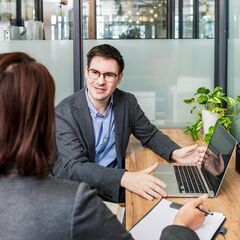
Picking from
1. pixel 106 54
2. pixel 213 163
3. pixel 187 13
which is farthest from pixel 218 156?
pixel 187 13

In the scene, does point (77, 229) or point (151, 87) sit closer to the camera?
point (77, 229)

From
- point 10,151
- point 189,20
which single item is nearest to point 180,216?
point 10,151

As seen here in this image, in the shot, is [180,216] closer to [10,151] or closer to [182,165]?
[10,151]

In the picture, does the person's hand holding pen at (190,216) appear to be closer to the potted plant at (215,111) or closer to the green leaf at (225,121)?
the potted plant at (215,111)

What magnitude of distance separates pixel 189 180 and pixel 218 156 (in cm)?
16

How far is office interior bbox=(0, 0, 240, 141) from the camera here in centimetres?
289

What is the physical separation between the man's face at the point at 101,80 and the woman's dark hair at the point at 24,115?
1172 mm

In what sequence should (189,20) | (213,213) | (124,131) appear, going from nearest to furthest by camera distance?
(213,213)
(124,131)
(189,20)

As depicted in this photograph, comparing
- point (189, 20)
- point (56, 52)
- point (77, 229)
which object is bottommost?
point (77, 229)

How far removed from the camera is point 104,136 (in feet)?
6.93

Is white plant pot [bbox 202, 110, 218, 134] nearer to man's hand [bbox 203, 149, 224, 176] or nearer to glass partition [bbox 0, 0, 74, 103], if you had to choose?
man's hand [bbox 203, 149, 224, 176]

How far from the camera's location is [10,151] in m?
0.83

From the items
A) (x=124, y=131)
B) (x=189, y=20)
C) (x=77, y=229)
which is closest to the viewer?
(x=77, y=229)

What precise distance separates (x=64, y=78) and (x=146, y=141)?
3.16ft
